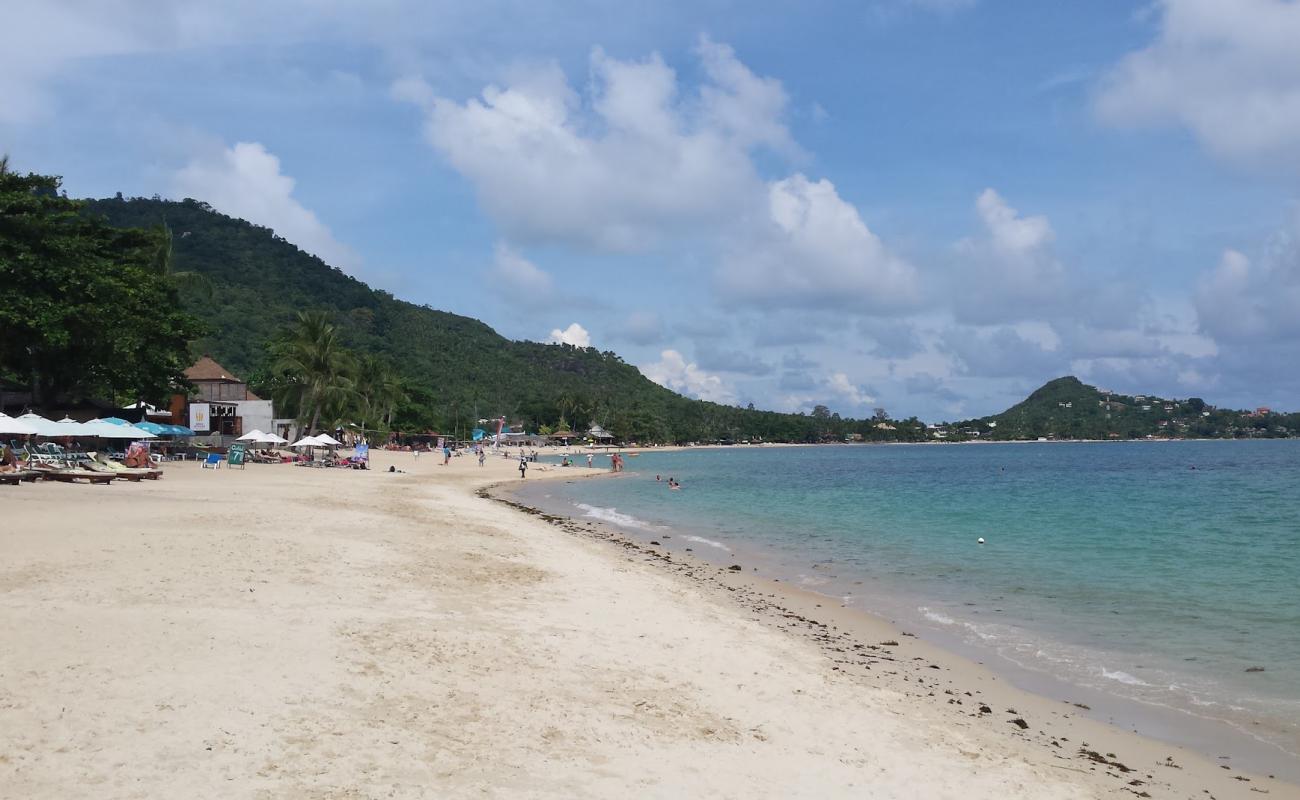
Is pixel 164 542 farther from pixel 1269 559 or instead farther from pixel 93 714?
pixel 1269 559

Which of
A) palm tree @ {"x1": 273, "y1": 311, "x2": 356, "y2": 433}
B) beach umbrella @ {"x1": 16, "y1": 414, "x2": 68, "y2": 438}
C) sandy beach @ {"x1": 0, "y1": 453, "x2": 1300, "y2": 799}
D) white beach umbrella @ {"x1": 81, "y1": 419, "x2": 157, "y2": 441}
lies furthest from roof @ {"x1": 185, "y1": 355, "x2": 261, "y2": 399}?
sandy beach @ {"x1": 0, "y1": 453, "x2": 1300, "y2": 799}

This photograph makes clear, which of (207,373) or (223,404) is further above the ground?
(207,373)

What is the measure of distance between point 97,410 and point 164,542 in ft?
111

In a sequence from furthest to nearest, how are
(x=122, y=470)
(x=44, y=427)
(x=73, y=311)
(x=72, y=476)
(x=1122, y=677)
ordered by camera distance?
(x=73, y=311), (x=44, y=427), (x=122, y=470), (x=72, y=476), (x=1122, y=677)

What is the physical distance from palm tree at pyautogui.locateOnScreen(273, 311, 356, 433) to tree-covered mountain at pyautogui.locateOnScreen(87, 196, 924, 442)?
41.6m

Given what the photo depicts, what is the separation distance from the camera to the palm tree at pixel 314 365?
5669 centimetres

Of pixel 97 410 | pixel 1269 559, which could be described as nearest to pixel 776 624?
pixel 1269 559

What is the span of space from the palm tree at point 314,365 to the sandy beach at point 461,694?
4588 centimetres

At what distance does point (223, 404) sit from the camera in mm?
55281

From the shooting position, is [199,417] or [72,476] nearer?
[72,476]

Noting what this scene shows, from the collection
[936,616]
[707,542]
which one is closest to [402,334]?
[707,542]

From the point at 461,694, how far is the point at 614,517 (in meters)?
22.9

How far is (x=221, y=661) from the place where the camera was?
654 centimetres

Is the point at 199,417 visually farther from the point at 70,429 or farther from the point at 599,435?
the point at 599,435
